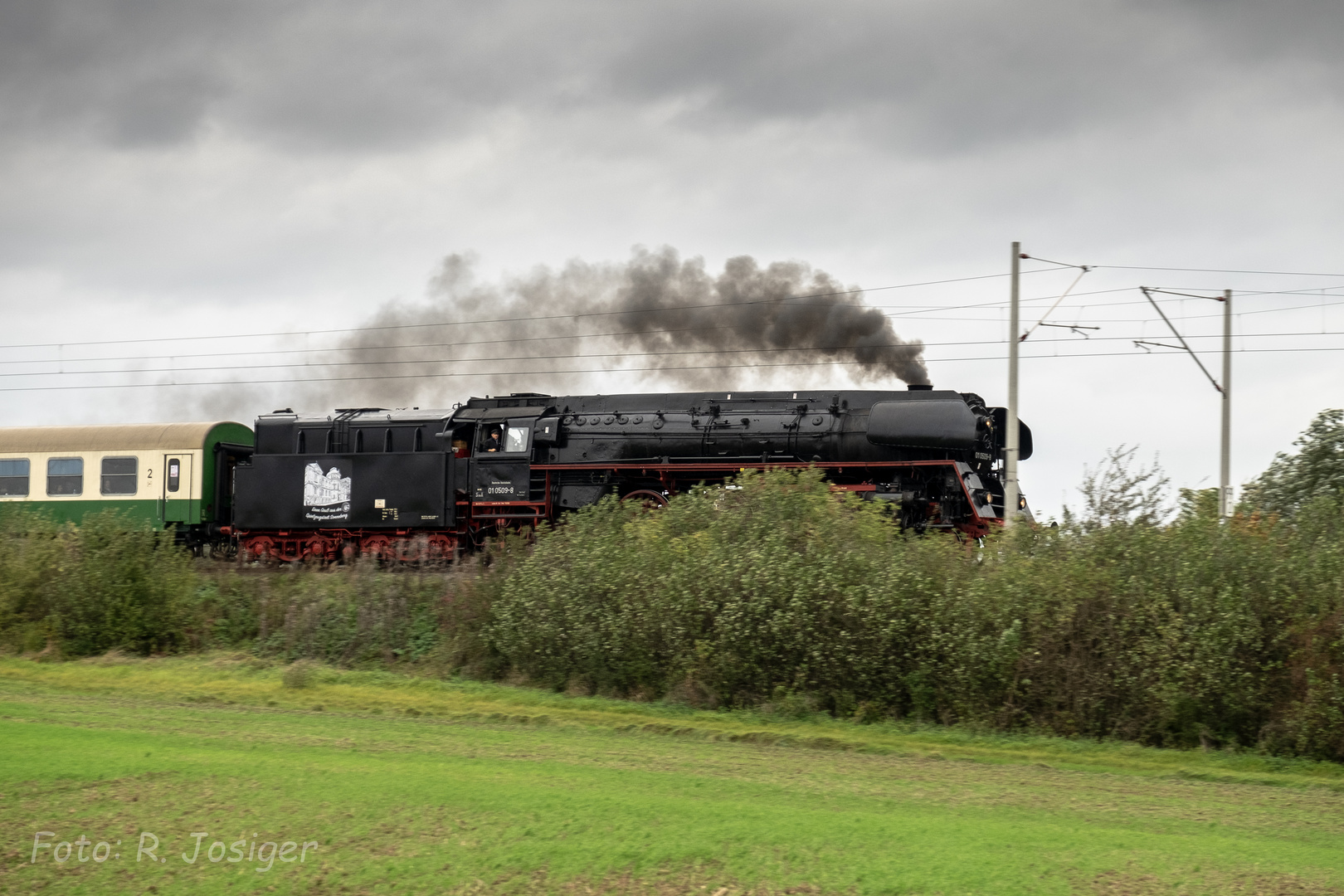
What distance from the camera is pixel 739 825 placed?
8938mm

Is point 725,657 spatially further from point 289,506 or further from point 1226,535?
point 289,506

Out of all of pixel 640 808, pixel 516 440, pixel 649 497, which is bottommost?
pixel 640 808

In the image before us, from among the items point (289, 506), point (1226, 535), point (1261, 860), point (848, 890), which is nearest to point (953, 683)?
point (1226, 535)

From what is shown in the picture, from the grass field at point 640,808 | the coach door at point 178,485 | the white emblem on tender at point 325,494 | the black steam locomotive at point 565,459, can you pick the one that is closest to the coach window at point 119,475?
the coach door at point 178,485

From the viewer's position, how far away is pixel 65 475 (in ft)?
101

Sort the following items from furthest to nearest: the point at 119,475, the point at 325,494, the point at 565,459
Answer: the point at 119,475 → the point at 325,494 → the point at 565,459

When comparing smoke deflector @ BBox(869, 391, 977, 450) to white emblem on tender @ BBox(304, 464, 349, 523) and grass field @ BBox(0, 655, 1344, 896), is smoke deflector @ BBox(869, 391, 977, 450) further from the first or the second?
white emblem on tender @ BBox(304, 464, 349, 523)

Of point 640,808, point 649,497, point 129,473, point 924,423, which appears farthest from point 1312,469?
point 129,473

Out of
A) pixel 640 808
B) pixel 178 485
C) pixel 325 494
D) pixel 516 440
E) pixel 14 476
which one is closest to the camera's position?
pixel 640 808

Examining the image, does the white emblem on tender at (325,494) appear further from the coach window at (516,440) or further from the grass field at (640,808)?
the grass field at (640,808)

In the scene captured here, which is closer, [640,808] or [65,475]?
[640,808]

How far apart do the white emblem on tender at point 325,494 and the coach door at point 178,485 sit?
403cm

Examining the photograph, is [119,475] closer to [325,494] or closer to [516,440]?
[325,494]

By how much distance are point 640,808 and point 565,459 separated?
1717cm
